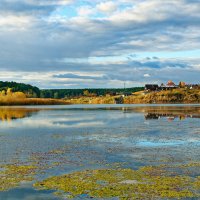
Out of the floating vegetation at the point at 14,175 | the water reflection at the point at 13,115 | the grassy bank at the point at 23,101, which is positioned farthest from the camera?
the grassy bank at the point at 23,101

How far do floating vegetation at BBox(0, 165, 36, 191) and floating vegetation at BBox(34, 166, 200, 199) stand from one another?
1292 mm

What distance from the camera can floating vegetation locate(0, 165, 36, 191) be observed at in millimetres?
17766

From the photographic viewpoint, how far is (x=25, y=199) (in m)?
15.3

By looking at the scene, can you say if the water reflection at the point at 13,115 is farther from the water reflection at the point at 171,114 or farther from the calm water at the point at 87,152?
the calm water at the point at 87,152

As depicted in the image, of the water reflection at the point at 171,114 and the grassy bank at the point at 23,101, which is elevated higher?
the grassy bank at the point at 23,101

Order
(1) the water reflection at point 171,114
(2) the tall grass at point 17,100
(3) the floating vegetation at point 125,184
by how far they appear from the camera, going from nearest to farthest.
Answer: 1. (3) the floating vegetation at point 125,184
2. (1) the water reflection at point 171,114
3. (2) the tall grass at point 17,100

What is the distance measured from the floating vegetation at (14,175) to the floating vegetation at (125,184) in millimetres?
1292

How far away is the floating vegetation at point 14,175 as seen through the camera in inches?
699

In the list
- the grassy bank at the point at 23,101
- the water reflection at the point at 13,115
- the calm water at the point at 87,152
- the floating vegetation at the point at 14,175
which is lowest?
the floating vegetation at the point at 14,175

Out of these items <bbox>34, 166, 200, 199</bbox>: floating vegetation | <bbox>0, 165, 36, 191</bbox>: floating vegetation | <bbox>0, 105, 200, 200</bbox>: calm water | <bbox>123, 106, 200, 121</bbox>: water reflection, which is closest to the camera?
<bbox>34, 166, 200, 199</bbox>: floating vegetation

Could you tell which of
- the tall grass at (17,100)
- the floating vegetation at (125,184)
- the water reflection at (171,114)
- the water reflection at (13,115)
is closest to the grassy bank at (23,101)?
the tall grass at (17,100)

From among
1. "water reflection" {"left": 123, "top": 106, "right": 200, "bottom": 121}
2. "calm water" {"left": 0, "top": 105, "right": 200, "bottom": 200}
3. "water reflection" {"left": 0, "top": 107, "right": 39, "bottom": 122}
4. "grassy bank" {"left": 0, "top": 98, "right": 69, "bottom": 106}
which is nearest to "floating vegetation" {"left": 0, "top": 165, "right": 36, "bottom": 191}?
"calm water" {"left": 0, "top": 105, "right": 200, "bottom": 200}

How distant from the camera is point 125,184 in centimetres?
1745

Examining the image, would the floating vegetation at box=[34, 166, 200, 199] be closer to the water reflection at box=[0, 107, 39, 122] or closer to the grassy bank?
the water reflection at box=[0, 107, 39, 122]
